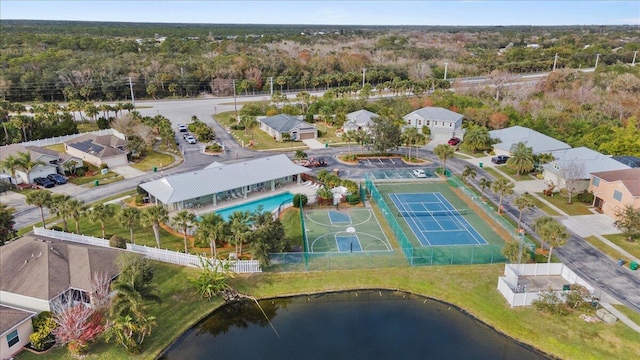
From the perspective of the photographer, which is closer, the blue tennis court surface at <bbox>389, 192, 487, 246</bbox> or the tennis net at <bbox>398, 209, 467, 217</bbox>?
the blue tennis court surface at <bbox>389, 192, 487, 246</bbox>

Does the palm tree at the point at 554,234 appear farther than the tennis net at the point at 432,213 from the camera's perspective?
No

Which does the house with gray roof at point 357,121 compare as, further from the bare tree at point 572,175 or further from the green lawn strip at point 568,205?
the bare tree at point 572,175

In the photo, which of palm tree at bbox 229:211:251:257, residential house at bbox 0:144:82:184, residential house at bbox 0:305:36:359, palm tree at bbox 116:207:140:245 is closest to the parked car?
Answer: palm tree at bbox 229:211:251:257

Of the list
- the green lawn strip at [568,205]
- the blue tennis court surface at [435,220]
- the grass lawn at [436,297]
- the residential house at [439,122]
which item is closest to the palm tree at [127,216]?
the grass lawn at [436,297]

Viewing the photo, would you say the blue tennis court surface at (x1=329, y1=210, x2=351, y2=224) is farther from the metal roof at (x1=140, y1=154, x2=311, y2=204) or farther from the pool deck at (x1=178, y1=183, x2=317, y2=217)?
the metal roof at (x1=140, y1=154, x2=311, y2=204)

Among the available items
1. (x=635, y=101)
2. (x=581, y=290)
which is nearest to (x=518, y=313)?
(x=581, y=290)

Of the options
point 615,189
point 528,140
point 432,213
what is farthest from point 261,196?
point 528,140

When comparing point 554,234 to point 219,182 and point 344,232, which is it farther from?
point 219,182
